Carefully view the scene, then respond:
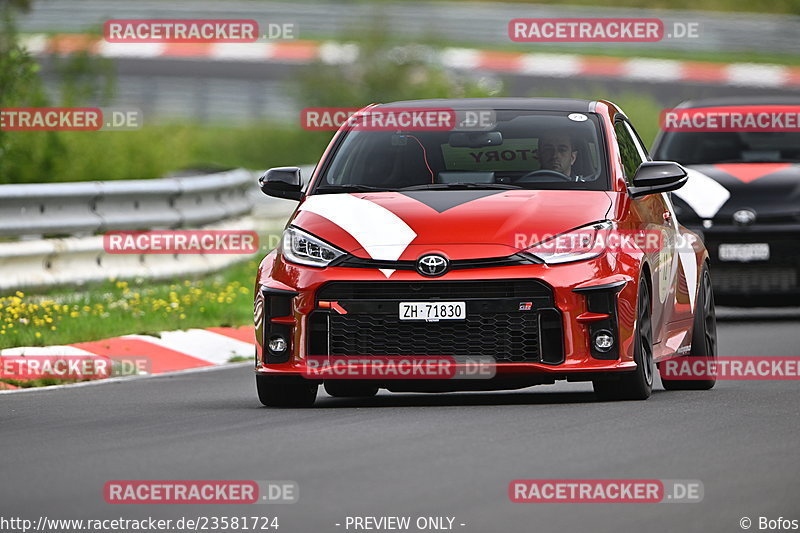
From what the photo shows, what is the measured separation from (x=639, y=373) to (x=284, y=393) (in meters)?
1.83

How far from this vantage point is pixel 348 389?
37.6ft

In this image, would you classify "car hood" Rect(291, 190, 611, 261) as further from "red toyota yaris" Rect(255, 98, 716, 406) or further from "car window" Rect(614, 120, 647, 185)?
"car window" Rect(614, 120, 647, 185)

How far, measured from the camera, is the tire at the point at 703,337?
1197cm

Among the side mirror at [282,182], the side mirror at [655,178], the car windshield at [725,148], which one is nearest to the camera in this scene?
the side mirror at [655,178]

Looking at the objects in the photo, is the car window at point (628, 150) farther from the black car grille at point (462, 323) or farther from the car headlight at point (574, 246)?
the black car grille at point (462, 323)

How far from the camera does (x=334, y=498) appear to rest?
283 inches

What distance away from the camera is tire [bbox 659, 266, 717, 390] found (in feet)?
39.3

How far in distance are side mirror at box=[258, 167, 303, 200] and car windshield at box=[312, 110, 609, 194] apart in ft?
0.44

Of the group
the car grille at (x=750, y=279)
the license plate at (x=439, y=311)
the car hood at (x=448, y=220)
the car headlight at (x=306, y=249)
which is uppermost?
the car hood at (x=448, y=220)

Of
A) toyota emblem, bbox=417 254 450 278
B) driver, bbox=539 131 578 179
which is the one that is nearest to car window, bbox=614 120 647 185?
driver, bbox=539 131 578 179

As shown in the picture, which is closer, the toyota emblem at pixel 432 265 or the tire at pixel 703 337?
the toyota emblem at pixel 432 265

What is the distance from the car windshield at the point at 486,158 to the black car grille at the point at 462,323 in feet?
2.96

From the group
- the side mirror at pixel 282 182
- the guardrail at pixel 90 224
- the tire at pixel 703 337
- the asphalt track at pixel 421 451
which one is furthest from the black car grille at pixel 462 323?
the guardrail at pixel 90 224

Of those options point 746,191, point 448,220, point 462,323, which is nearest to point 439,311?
point 462,323
